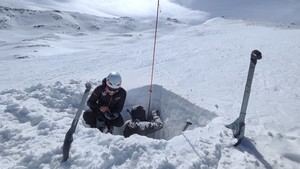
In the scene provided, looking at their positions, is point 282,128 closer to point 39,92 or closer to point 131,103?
point 131,103

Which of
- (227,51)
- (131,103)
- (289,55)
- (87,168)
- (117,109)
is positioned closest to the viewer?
(87,168)

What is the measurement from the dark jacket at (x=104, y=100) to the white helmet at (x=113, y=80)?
342mm

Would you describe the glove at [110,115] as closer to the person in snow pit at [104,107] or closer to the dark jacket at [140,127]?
the person in snow pit at [104,107]

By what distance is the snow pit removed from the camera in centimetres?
830

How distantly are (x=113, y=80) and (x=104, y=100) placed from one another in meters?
0.75

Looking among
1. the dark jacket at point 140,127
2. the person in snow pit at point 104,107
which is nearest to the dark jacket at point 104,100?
the person in snow pit at point 104,107

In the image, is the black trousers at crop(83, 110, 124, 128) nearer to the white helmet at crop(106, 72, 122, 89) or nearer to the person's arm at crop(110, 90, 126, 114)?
the person's arm at crop(110, 90, 126, 114)

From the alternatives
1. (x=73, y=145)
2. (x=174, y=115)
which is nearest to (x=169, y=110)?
(x=174, y=115)

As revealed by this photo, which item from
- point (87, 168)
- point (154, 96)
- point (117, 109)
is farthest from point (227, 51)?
point (87, 168)

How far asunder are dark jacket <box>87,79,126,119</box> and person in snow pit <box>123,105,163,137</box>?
0.50 meters

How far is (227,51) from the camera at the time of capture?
16125mm

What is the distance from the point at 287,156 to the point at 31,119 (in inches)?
200

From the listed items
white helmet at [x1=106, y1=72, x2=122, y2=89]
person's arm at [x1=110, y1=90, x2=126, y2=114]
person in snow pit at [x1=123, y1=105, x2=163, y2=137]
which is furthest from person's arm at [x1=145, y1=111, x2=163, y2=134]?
white helmet at [x1=106, y1=72, x2=122, y2=89]

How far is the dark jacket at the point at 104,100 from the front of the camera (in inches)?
316
